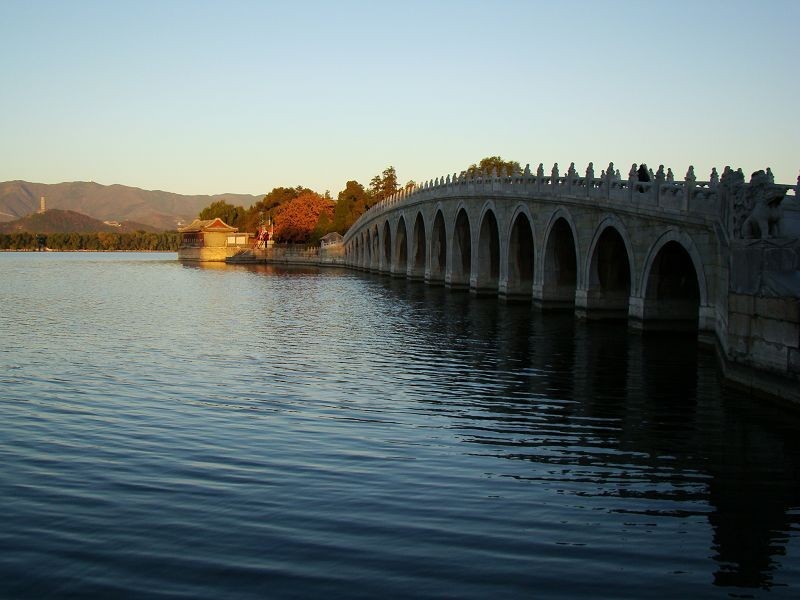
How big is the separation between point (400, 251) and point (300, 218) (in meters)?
54.7

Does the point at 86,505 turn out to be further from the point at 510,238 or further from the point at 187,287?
the point at 187,287

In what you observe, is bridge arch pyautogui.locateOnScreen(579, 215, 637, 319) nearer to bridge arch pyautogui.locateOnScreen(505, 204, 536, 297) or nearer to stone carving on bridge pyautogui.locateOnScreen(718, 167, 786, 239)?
bridge arch pyautogui.locateOnScreen(505, 204, 536, 297)

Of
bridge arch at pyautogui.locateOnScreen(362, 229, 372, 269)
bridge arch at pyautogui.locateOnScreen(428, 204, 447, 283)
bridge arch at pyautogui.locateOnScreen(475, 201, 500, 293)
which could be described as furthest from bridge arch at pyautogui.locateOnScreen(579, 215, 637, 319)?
bridge arch at pyautogui.locateOnScreen(362, 229, 372, 269)

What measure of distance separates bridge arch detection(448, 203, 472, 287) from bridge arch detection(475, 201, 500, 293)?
5189mm

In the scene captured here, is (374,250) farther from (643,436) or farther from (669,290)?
(643,436)

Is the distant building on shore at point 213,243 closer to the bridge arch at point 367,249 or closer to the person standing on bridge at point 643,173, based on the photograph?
the bridge arch at point 367,249

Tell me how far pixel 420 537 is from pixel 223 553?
2.04 m

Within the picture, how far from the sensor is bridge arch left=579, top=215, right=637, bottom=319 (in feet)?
108

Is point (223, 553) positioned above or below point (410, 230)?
below

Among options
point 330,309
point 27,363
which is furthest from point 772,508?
point 330,309

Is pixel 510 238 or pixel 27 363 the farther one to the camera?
pixel 510 238

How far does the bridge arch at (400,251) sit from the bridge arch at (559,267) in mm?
36192

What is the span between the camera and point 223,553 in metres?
8.73

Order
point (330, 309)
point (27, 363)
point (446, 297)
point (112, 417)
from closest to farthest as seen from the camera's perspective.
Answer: point (112, 417) → point (27, 363) → point (330, 309) → point (446, 297)
